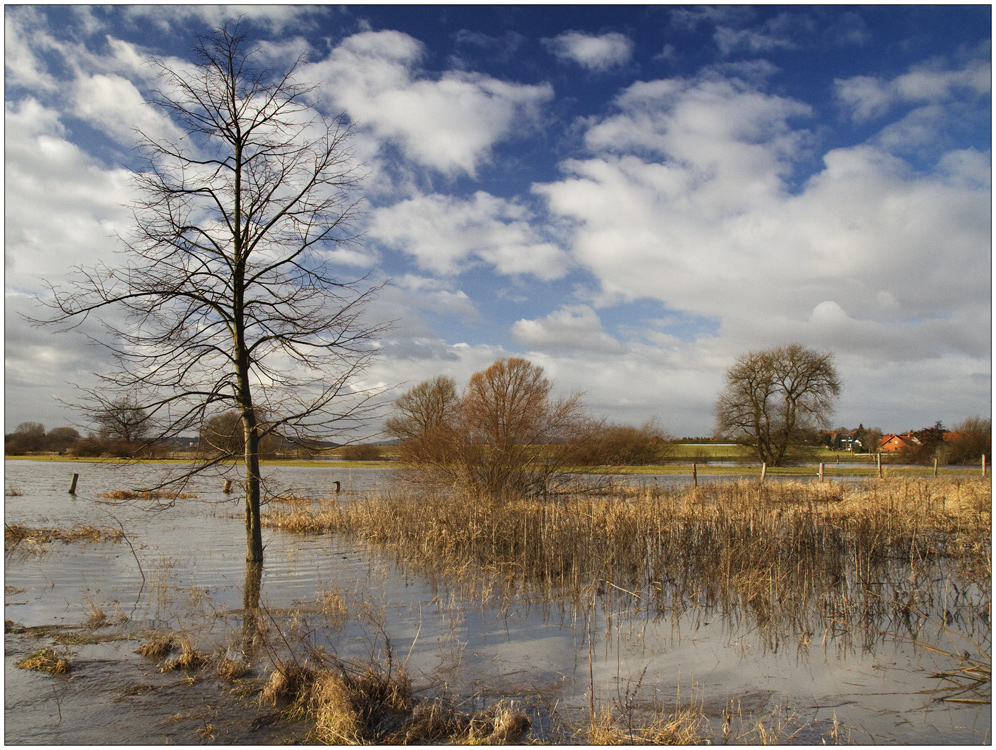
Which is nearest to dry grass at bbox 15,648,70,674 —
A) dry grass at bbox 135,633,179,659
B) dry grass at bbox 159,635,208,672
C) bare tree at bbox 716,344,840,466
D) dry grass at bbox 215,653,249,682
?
dry grass at bbox 135,633,179,659

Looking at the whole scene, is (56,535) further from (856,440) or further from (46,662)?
(856,440)

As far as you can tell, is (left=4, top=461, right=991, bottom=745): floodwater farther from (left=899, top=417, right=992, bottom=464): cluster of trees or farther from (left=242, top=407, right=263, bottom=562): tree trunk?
(left=899, top=417, right=992, bottom=464): cluster of trees

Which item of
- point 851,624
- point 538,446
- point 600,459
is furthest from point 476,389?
point 851,624

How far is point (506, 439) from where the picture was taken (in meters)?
17.7

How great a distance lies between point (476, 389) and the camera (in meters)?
18.2

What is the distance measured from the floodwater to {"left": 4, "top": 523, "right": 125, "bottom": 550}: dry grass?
3.64 metres

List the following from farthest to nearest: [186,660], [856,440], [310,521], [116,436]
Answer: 1. [856,440]
2. [310,521]
3. [116,436]
4. [186,660]

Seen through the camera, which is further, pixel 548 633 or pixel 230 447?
pixel 230 447

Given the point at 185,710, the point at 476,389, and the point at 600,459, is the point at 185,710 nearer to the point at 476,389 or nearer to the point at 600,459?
the point at 476,389

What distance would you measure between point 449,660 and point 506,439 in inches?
465

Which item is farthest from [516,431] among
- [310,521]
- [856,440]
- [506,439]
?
[856,440]

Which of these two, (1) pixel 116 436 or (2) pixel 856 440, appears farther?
(2) pixel 856 440

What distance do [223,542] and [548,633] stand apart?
1006 cm

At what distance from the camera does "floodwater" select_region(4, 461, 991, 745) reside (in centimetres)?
459
